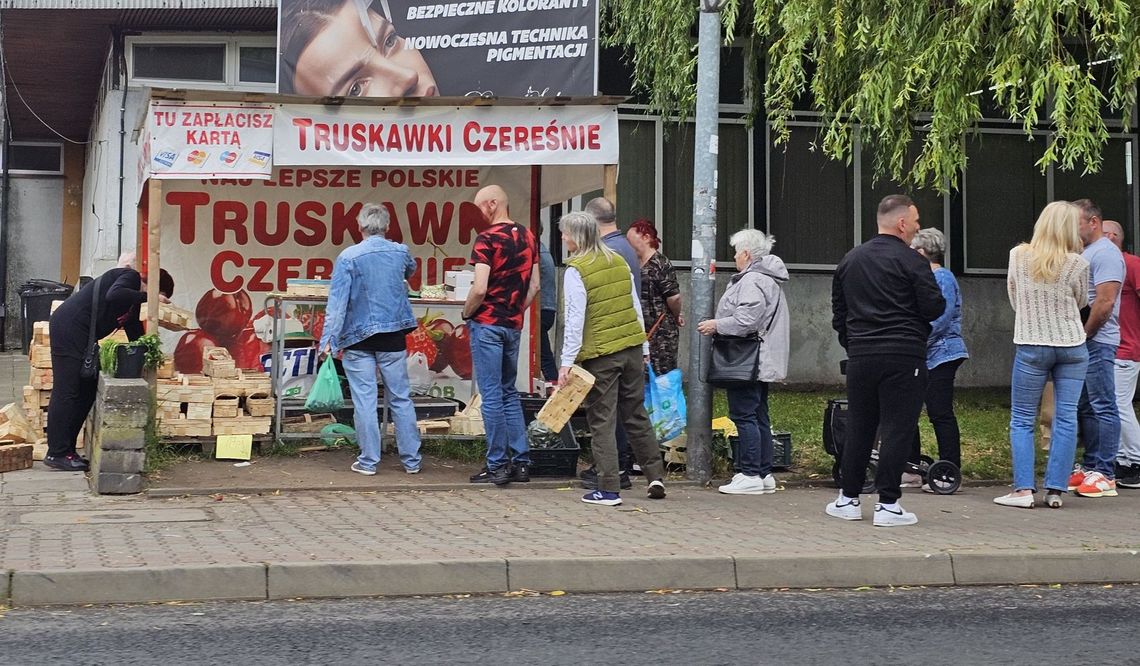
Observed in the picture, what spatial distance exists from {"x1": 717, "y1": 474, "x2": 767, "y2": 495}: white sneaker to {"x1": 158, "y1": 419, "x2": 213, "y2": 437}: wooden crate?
12.6 ft

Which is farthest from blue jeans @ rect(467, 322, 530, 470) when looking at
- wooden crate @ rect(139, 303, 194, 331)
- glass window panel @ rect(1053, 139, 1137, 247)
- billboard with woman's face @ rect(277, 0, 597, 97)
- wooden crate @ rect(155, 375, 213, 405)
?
glass window panel @ rect(1053, 139, 1137, 247)

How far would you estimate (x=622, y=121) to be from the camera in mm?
17094

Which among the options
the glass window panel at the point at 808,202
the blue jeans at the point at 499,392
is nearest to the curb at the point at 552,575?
the blue jeans at the point at 499,392

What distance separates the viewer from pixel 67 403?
10094mm

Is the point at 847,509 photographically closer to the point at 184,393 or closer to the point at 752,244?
the point at 752,244

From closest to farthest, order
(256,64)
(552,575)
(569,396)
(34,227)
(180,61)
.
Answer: (552,575), (569,396), (180,61), (256,64), (34,227)

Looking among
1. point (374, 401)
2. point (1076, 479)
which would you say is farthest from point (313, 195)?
point (1076, 479)

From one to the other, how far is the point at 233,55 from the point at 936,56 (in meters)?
8.18

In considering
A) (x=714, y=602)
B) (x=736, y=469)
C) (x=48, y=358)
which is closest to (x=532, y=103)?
(x=736, y=469)

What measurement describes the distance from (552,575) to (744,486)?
304 centimetres

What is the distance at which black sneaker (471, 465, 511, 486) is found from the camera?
31.2 ft

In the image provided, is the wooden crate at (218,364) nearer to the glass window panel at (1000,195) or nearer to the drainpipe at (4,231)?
the glass window panel at (1000,195)

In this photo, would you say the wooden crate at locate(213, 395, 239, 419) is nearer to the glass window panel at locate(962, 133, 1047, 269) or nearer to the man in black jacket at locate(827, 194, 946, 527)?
the man in black jacket at locate(827, 194, 946, 527)

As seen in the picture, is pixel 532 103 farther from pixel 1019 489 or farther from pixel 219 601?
pixel 219 601
